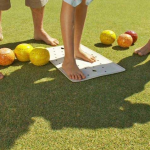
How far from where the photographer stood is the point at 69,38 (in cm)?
229

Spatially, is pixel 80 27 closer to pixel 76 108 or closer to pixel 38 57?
pixel 38 57

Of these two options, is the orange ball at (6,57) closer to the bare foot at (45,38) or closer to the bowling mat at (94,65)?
the bowling mat at (94,65)

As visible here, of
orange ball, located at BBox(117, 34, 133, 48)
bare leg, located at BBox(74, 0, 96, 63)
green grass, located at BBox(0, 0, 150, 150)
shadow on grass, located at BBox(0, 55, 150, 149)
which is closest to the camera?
green grass, located at BBox(0, 0, 150, 150)

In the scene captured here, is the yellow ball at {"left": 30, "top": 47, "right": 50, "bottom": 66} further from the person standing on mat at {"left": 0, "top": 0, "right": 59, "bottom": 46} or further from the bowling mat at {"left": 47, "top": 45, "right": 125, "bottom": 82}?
the person standing on mat at {"left": 0, "top": 0, "right": 59, "bottom": 46}

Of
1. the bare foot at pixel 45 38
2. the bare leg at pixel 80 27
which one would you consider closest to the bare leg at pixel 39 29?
the bare foot at pixel 45 38

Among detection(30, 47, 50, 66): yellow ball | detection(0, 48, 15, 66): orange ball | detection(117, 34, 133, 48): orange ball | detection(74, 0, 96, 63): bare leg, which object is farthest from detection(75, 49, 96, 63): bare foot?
detection(0, 48, 15, 66): orange ball

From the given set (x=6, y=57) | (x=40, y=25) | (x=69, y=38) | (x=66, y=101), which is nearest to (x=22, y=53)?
(x=6, y=57)

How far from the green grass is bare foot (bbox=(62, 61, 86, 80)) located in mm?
74

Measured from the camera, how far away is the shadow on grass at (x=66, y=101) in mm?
1689

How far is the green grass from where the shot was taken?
154cm

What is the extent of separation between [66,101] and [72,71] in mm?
477

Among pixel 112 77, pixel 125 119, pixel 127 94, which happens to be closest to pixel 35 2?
pixel 112 77

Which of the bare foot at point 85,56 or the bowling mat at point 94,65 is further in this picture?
the bare foot at point 85,56

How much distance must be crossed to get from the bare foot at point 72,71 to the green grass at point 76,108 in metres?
0.07
